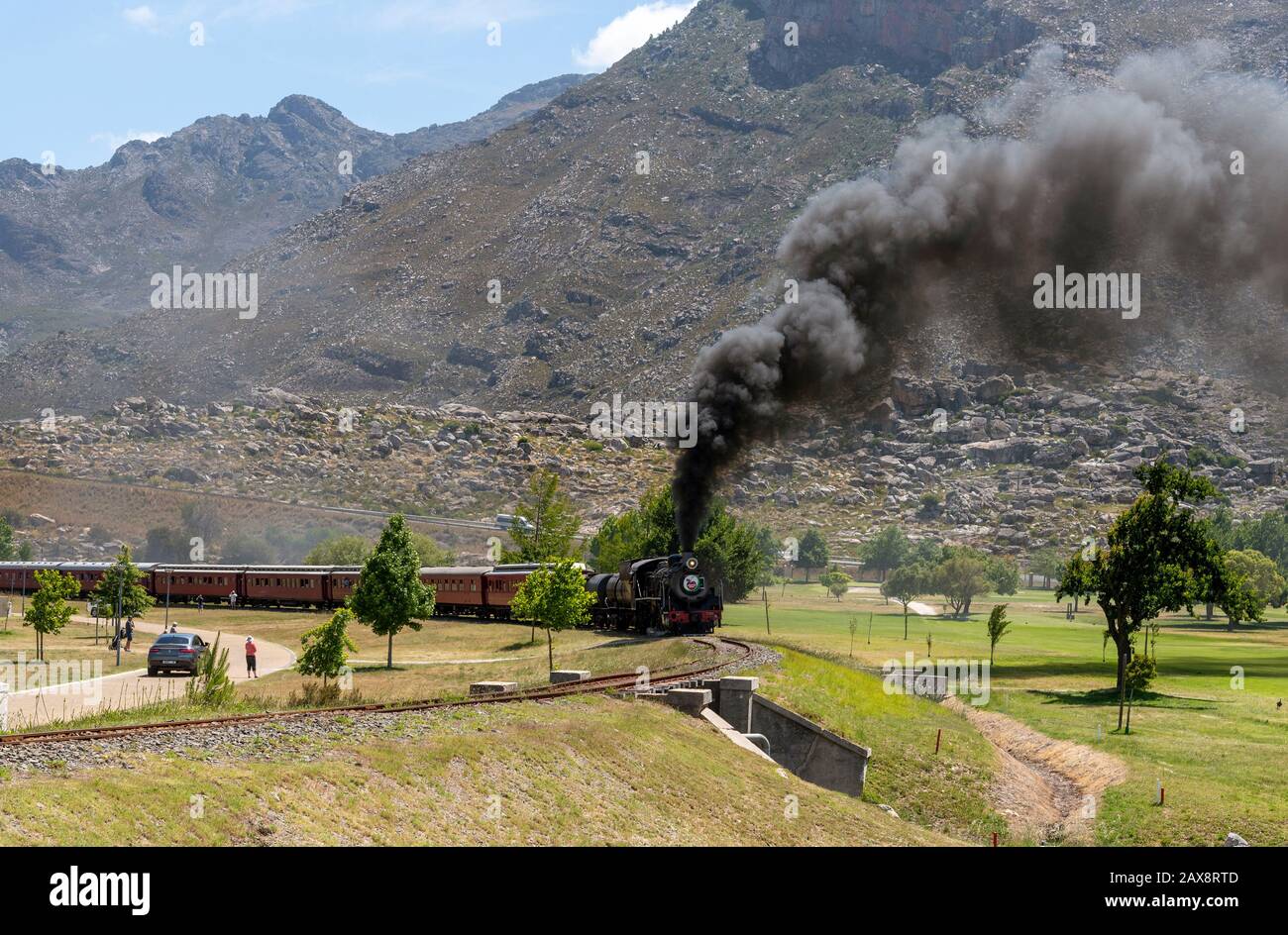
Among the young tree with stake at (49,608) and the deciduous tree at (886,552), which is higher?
the young tree with stake at (49,608)

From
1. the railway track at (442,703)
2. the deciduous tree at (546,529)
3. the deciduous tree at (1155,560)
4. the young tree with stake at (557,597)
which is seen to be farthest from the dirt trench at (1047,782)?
the deciduous tree at (546,529)

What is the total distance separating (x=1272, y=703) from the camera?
5059 centimetres

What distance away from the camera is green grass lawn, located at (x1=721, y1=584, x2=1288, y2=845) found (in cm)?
3180

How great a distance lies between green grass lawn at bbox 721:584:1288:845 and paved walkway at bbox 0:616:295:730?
1881 cm

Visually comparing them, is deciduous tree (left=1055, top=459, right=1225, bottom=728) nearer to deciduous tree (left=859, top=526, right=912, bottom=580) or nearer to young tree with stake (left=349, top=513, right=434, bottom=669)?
young tree with stake (left=349, top=513, right=434, bottom=669)

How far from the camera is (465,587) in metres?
77.1

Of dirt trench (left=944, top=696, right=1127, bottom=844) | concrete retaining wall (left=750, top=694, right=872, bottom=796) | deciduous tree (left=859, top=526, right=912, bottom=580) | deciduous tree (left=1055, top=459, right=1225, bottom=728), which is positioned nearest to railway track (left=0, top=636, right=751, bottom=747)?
concrete retaining wall (left=750, top=694, right=872, bottom=796)

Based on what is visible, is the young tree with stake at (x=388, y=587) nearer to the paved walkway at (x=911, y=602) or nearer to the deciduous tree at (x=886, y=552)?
the paved walkway at (x=911, y=602)

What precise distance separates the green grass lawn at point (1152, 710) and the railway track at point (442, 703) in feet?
10.5

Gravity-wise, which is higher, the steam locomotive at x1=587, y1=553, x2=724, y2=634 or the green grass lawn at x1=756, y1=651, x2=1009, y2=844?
the steam locomotive at x1=587, y1=553, x2=724, y2=634

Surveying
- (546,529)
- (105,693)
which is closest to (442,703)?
(105,693)

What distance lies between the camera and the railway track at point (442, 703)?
20.4 meters
